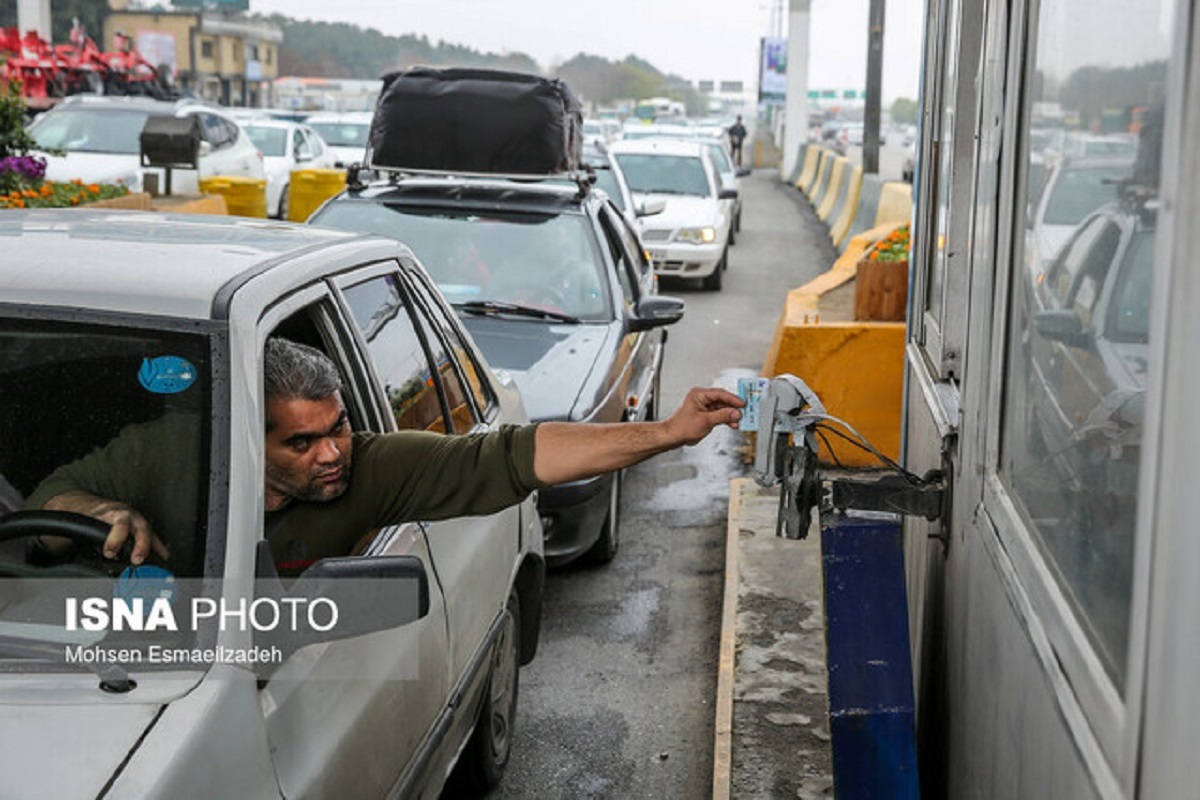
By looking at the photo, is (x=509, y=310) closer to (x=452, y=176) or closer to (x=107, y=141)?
(x=452, y=176)

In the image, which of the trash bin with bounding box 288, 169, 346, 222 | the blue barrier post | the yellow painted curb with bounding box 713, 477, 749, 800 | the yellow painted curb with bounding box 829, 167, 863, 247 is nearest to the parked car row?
the yellow painted curb with bounding box 713, 477, 749, 800

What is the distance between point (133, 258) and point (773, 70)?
222 ft

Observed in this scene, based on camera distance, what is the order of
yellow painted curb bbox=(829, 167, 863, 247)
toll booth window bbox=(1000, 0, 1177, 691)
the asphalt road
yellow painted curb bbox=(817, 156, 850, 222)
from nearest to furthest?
toll booth window bbox=(1000, 0, 1177, 691) → the asphalt road → yellow painted curb bbox=(829, 167, 863, 247) → yellow painted curb bbox=(817, 156, 850, 222)

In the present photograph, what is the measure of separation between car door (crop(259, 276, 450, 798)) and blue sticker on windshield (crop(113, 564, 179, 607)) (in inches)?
10.2

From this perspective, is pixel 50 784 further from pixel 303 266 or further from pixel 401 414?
pixel 401 414

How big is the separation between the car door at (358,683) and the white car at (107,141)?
47.5ft

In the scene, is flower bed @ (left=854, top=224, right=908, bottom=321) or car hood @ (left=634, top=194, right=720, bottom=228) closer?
flower bed @ (left=854, top=224, right=908, bottom=321)

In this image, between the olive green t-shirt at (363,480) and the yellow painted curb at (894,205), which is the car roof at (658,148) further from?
the olive green t-shirt at (363,480)

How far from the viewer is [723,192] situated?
19.3m

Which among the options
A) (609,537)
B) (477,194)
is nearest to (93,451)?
(609,537)

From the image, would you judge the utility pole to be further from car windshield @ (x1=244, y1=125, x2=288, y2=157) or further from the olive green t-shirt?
the olive green t-shirt

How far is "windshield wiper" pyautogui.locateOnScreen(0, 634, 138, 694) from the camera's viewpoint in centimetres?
259

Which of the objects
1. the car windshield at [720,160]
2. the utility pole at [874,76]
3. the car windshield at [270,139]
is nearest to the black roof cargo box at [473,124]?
the car windshield at [720,160]

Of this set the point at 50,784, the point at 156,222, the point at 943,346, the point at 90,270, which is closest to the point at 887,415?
the point at 943,346
